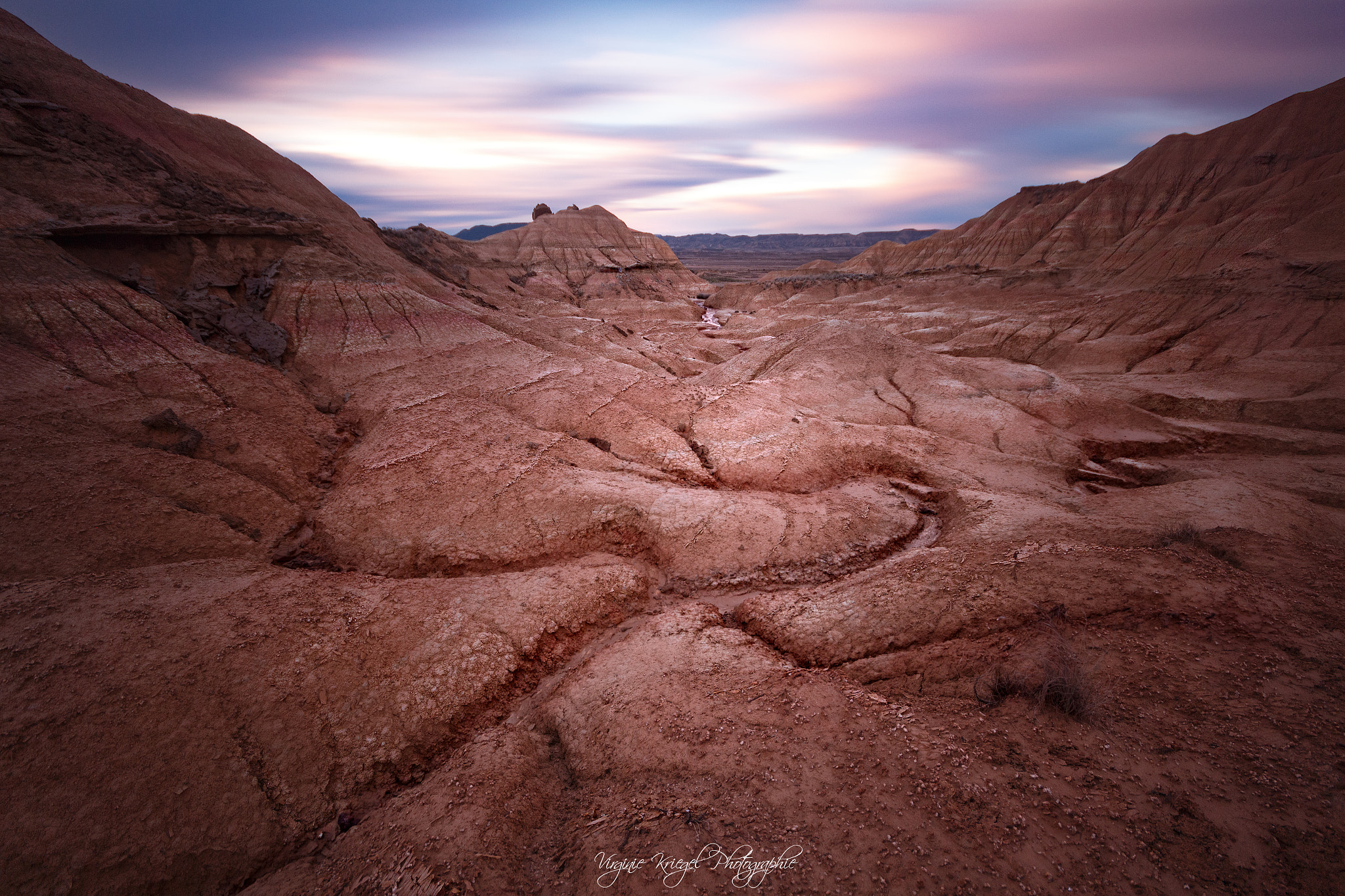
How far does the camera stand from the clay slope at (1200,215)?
29.0 meters

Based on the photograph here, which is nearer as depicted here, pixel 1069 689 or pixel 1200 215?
pixel 1069 689

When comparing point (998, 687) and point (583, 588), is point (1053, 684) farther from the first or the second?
point (583, 588)

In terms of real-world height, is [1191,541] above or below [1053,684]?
above

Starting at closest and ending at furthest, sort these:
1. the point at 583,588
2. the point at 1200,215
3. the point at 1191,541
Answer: the point at 1191,541 → the point at 583,588 → the point at 1200,215

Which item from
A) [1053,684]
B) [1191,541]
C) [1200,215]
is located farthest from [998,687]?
[1200,215]

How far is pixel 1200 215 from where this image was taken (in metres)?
42.8

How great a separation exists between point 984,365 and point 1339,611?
2020cm

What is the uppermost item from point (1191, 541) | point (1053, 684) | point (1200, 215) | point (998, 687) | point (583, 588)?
point (1200, 215)

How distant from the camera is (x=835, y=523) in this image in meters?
12.7

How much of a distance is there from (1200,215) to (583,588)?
210ft

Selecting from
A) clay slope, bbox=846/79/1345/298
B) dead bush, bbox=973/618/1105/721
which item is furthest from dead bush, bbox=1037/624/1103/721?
clay slope, bbox=846/79/1345/298

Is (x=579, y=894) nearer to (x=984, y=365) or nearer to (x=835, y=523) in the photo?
(x=835, y=523)

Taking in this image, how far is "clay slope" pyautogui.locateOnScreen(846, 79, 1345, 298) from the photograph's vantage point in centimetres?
2903

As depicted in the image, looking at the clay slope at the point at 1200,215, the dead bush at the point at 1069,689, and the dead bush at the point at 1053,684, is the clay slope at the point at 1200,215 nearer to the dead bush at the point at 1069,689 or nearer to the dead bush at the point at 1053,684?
the dead bush at the point at 1053,684
